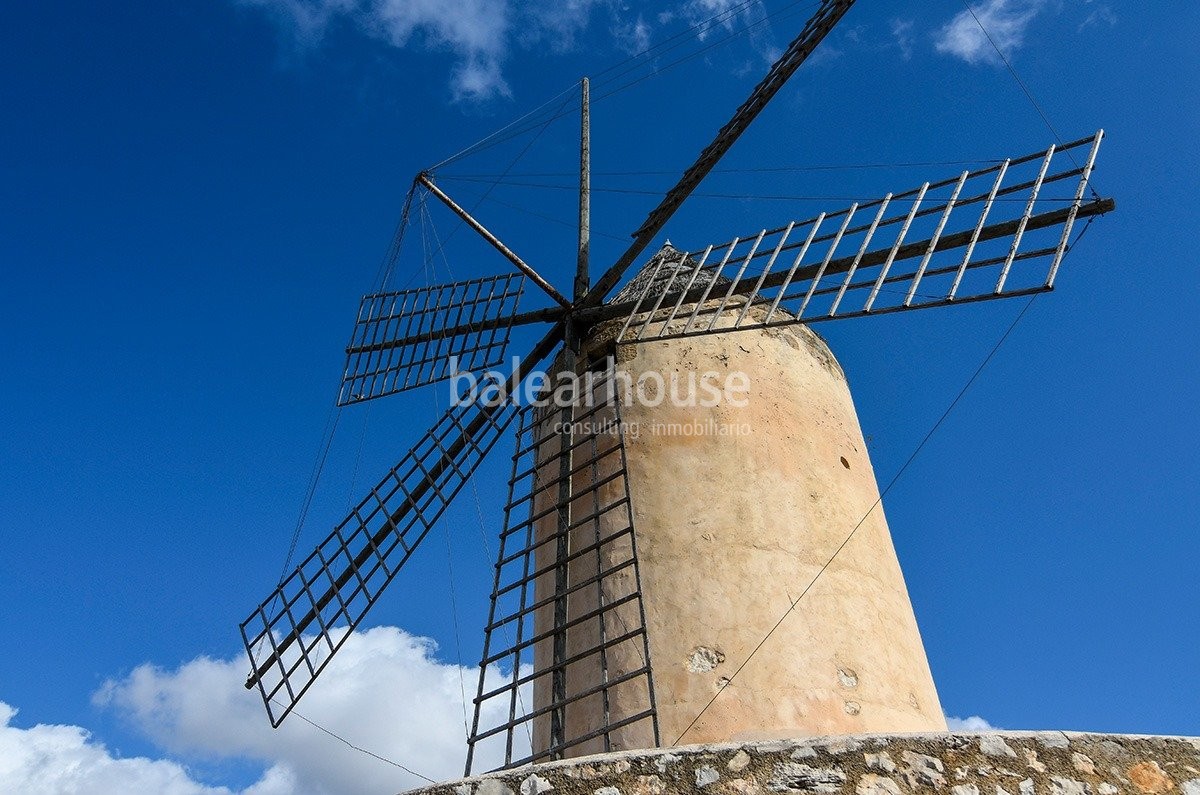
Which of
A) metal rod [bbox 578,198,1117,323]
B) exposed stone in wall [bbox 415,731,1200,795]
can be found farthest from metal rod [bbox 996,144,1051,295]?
exposed stone in wall [bbox 415,731,1200,795]

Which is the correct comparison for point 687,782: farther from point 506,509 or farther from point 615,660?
point 506,509

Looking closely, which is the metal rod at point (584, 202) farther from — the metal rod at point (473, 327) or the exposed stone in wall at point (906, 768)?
the exposed stone in wall at point (906, 768)

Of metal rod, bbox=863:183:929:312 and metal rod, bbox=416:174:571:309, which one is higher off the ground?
metal rod, bbox=416:174:571:309

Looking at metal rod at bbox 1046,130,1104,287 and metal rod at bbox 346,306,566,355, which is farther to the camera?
metal rod at bbox 346,306,566,355

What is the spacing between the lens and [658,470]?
441cm

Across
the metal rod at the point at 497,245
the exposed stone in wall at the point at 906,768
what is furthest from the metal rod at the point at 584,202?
Result: the exposed stone in wall at the point at 906,768

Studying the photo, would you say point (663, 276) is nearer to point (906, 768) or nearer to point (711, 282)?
point (711, 282)

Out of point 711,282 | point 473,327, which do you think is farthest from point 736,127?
point 473,327

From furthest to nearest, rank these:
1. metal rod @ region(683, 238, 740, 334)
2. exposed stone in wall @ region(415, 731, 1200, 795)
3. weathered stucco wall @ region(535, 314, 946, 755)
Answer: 1. metal rod @ region(683, 238, 740, 334)
2. weathered stucco wall @ region(535, 314, 946, 755)
3. exposed stone in wall @ region(415, 731, 1200, 795)

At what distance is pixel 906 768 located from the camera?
6.88ft

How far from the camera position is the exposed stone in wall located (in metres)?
2.06

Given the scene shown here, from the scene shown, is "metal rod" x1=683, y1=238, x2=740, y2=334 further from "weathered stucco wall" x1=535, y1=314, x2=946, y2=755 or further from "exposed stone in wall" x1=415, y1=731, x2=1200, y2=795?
"exposed stone in wall" x1=415, y1=731, x2=1200, y2=795

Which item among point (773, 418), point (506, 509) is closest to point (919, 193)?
point (773, 418)

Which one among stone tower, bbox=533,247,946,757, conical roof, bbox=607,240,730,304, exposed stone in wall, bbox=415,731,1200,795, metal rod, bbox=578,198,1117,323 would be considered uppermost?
conical roof, bbox=607,240,730,304
